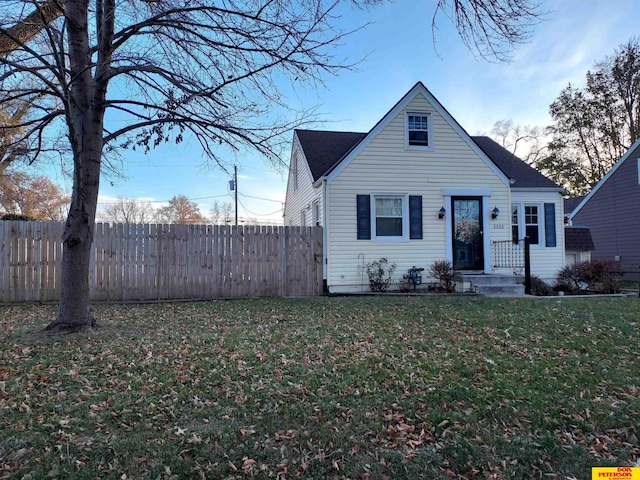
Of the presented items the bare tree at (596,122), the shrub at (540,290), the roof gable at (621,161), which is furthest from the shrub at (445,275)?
the bare tree at (596,122)

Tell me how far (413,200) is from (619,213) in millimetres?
12645

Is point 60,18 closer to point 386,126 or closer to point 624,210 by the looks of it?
point 386,126

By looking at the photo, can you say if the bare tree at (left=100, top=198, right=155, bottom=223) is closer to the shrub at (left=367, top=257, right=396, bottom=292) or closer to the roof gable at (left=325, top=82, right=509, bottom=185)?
the roof gable at (left=325, top=82, right=509, bottom=185)

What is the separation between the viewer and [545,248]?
41.7ft

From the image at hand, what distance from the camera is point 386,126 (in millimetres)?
11461

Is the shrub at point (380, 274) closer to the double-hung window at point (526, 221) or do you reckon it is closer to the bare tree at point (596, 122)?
the double-hung window at point (526, 221)

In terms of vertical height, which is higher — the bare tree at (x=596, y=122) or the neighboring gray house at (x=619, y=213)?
the bare tree at (x=596, y=122)

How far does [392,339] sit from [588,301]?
6.27 metres

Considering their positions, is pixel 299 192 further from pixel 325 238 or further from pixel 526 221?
pixel 526 221

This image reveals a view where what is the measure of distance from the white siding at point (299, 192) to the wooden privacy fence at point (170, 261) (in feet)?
7.89

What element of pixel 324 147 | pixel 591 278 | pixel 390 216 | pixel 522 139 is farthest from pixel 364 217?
Answer: pixel 522 139

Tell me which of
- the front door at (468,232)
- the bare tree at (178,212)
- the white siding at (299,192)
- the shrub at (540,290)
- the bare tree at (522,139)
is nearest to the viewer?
the shrub at (540,290)

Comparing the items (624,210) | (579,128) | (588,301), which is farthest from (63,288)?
(579,128)

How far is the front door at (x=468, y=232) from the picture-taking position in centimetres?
1189
